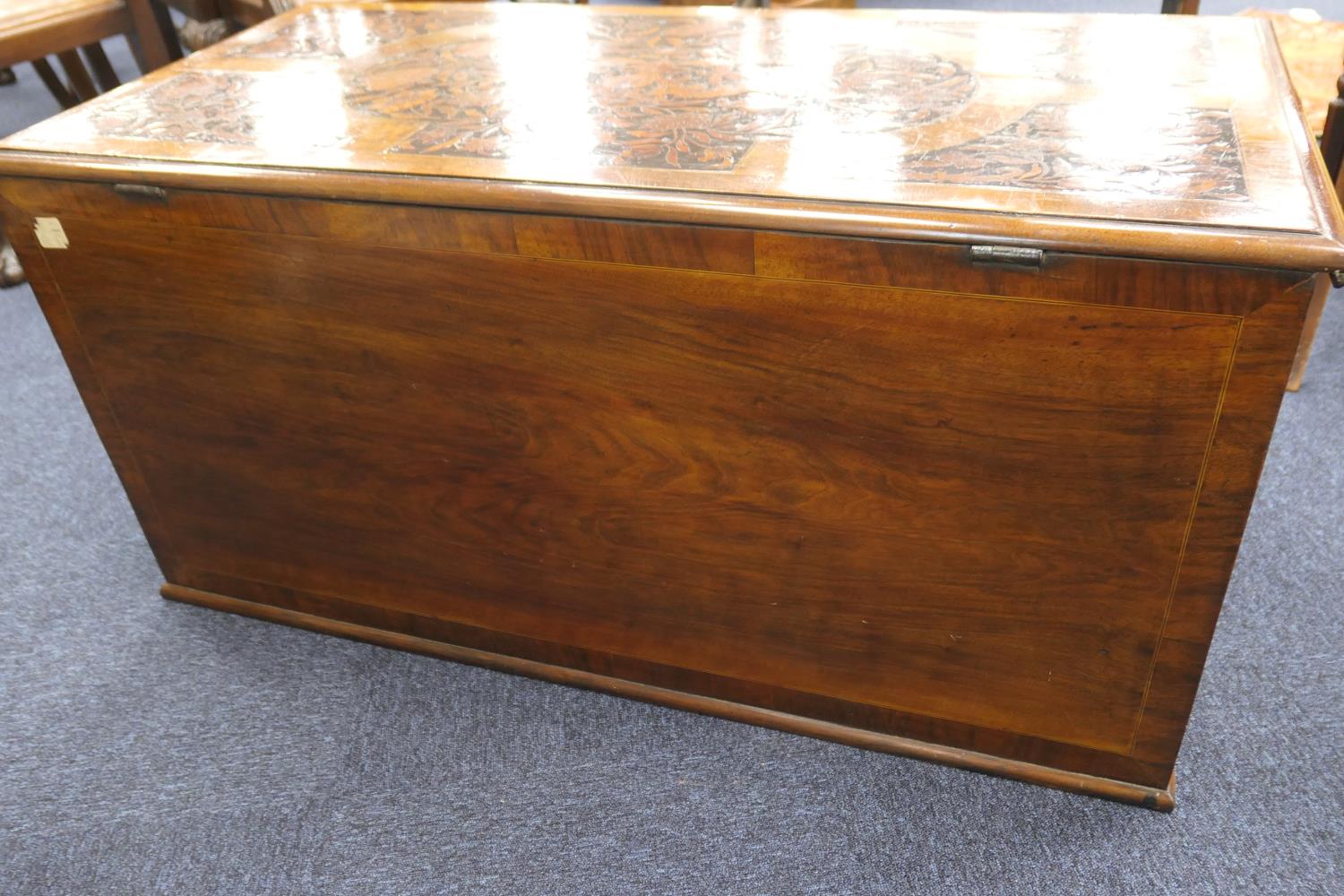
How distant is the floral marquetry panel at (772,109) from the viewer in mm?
995

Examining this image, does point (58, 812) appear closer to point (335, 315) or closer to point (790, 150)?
point (335, 315)

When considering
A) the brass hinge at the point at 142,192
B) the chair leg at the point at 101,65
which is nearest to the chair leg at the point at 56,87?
the chair leg at the point at 101,65

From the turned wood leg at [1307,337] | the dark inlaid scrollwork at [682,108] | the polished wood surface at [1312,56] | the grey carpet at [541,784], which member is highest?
the dark inlaid scrollwork at [682,108]

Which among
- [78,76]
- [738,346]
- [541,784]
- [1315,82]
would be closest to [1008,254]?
[738,346]

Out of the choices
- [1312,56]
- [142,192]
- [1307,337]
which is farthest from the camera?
[1312,56]

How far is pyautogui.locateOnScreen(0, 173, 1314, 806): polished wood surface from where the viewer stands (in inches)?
38.1

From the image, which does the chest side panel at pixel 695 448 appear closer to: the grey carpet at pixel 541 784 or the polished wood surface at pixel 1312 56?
the grey carpet at pixel 541 784

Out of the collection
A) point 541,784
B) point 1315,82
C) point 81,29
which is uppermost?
point 81,29

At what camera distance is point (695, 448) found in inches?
45.1

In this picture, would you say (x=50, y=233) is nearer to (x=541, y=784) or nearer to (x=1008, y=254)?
(x=541, y=784)

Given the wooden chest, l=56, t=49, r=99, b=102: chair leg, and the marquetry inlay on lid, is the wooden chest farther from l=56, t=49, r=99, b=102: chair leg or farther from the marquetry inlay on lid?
l=56, t=49, r=99, b=102: chair leg

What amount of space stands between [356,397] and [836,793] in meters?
0.75

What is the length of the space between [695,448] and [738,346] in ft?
0.46

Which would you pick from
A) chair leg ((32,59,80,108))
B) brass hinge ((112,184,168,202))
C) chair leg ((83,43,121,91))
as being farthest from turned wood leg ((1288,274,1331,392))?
chair leg ((32,59,80,108))
